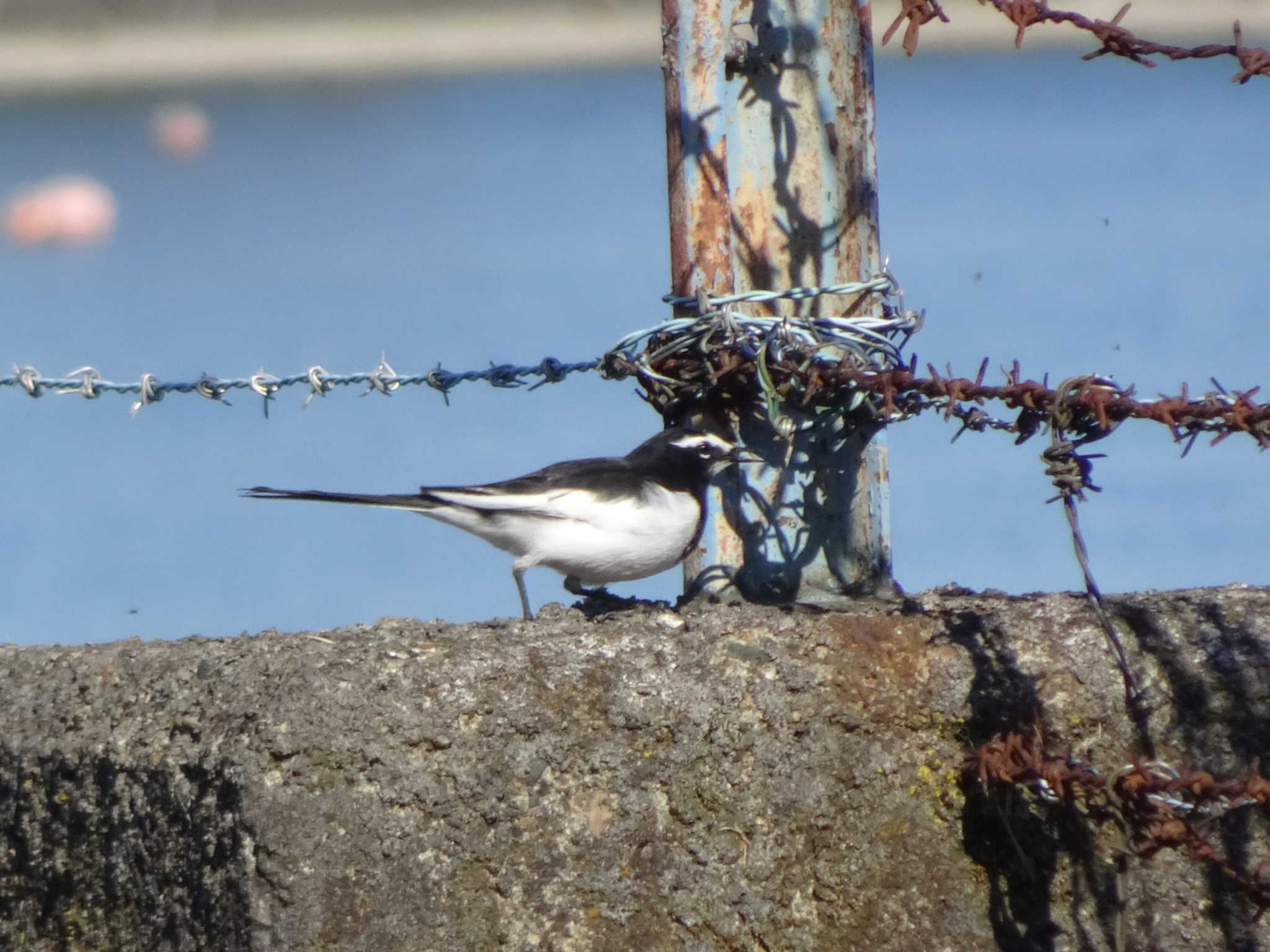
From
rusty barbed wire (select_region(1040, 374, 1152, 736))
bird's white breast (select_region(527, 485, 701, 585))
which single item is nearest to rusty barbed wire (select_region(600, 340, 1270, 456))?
rusty barbed wire (select_region(1040, 374, 1152, 736))

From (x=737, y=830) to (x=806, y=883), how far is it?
183 millimetres

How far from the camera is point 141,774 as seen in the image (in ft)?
10.2

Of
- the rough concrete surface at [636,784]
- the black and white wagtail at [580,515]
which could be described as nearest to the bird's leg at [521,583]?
the black and white wagtail at [580,515]

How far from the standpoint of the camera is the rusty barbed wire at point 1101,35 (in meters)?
2.63

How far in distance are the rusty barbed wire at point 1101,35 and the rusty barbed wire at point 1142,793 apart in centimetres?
120

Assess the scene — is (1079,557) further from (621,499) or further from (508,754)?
(621,499)

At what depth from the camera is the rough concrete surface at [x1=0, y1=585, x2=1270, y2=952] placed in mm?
2912

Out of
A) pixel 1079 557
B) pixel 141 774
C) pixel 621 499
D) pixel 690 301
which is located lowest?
pixel 141 774

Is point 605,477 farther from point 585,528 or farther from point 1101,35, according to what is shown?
point 1101,35

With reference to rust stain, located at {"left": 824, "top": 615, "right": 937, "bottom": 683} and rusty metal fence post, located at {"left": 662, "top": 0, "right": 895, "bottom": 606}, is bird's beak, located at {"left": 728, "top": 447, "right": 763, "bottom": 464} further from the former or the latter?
rust stain, located at {"left": 824, "top": 615, "right": 937, "bottom": 683}

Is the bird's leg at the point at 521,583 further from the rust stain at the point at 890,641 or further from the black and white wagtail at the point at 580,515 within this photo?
the rust stain at the point at 890,641

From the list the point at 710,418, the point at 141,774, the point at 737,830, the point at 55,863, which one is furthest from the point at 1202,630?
the point at 55,863

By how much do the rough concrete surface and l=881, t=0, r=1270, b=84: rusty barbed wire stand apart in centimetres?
116

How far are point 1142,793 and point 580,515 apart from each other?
2.71 meters
